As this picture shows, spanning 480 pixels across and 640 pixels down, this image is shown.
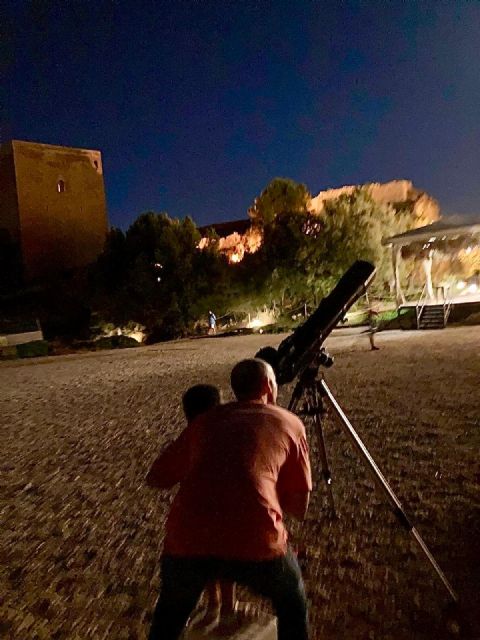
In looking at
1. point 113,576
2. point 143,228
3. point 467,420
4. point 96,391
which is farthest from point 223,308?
point 113,576

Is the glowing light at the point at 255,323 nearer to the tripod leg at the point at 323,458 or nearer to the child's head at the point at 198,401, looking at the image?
the tripod leg at the point at 323,458

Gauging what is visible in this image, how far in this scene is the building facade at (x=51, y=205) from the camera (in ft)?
135

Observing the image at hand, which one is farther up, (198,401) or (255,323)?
(198,401)

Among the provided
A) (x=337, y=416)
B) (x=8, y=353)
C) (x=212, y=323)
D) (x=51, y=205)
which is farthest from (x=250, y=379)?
(x=51, y=205)

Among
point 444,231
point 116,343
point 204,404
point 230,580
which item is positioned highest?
point 444,231

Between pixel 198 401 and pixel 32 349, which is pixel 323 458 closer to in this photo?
pixel 198 401

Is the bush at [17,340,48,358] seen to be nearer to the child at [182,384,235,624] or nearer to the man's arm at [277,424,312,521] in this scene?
the child at [182,384,235,624]

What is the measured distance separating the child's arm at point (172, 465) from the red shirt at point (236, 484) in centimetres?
8

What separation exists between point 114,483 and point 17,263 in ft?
130

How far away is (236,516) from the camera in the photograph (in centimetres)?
179

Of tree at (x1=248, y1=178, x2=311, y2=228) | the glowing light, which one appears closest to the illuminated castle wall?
tree at (x1=248, y1=178, x2=311, y2=228)

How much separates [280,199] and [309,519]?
30282mm

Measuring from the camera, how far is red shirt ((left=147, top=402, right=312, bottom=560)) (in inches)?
70.7

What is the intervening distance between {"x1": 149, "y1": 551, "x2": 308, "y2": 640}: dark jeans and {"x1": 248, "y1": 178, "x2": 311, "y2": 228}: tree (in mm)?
31143
